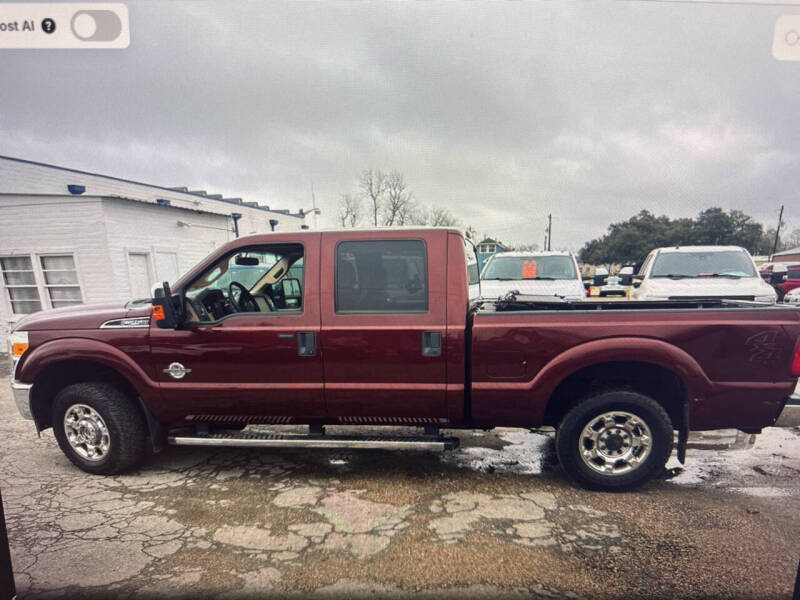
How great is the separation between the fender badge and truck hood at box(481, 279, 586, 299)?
463cm

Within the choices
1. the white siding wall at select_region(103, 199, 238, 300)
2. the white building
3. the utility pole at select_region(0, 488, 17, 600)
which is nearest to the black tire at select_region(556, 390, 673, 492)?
the utility pole at select_region(0, 488, 17, 600)

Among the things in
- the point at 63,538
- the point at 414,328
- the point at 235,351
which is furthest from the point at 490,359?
the point at 63,538

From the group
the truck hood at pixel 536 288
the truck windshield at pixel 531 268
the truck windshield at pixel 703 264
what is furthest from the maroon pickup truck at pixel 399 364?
the truck windshield at pixel 531 268

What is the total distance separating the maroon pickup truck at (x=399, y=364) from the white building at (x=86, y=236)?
1.09 metres

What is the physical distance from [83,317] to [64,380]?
0.61 m

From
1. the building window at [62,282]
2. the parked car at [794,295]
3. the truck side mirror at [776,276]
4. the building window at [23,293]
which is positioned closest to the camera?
the truck side mirror at [776,276]

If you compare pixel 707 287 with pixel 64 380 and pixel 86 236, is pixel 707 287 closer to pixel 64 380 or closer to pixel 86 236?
pixel 64 380

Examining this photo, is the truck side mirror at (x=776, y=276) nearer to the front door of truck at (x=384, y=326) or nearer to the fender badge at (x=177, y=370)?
the front door of truck at (x=384, y=326)

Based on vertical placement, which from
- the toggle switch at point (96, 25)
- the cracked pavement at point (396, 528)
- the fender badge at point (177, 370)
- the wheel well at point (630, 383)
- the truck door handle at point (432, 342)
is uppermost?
the toggle switch at point (96, 25)

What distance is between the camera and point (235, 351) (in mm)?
2770

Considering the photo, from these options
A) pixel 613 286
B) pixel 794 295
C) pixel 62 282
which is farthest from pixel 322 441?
pixel 794 295

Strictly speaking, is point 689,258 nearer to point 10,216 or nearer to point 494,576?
point 494,576

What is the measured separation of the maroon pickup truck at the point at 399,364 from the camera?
2510mm

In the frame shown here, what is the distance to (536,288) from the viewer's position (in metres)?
6.40
